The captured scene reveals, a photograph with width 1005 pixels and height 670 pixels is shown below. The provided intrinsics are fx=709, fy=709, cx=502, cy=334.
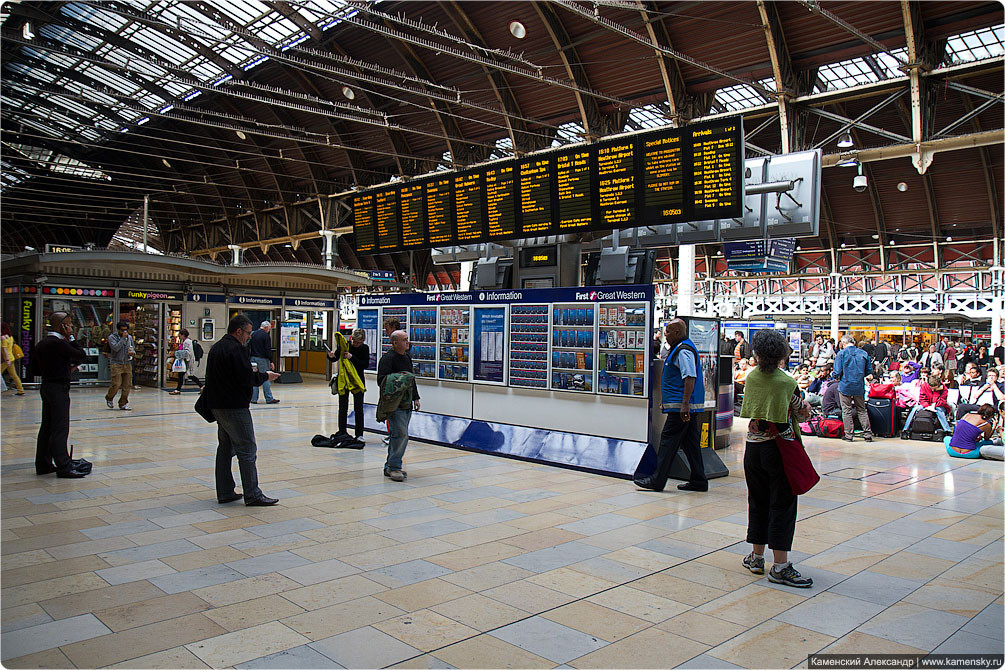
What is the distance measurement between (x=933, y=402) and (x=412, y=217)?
1010 cm

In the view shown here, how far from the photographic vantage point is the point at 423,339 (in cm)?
1213

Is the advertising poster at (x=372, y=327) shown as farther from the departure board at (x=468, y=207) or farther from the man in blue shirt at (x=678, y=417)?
the man in blue shirt at (x=678, y=417)

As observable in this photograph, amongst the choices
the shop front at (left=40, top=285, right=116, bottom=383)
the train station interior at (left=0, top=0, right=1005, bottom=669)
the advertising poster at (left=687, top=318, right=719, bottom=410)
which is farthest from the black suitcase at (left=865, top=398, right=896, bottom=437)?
the shop front at (left=40, top=285, right=116, bottom=383)

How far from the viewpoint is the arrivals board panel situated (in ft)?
30.1

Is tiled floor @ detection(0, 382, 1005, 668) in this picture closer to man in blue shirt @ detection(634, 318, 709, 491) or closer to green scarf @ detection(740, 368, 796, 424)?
man in blue shirt @ detection(634, 318, 709, 491)

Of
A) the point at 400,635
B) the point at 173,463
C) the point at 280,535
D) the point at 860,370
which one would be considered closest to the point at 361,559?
the point at 280,535

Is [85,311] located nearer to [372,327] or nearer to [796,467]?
[372,327]

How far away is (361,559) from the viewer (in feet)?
17.0

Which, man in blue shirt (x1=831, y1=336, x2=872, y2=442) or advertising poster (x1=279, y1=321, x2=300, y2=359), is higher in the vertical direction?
advertising poster (x1=279, y1=321, x2=300, y2=359)

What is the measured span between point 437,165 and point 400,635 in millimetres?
27370

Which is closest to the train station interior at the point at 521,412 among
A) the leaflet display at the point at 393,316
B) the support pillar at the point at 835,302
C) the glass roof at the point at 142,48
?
the leaflet display at the point at 393,316

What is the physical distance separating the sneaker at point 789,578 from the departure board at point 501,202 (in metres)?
7.32

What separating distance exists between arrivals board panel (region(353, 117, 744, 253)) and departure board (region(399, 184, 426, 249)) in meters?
0.02

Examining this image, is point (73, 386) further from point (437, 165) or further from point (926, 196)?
point (926, 196)
